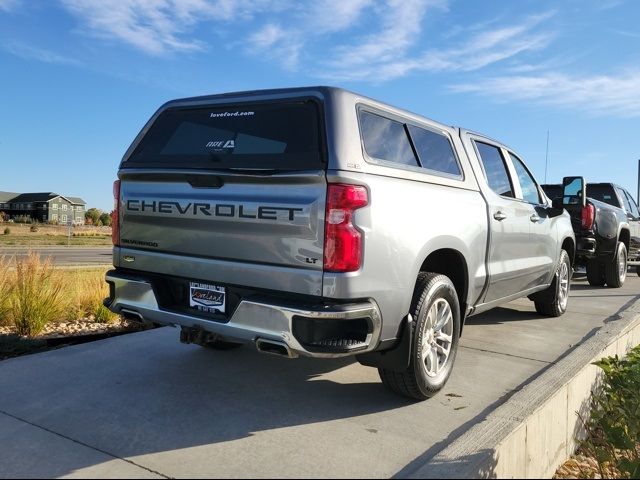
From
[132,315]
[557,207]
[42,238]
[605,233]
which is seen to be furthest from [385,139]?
[42,238]

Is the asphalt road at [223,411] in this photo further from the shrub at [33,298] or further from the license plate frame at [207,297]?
the shrub at [33,298]

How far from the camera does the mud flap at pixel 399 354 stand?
11.3 ft

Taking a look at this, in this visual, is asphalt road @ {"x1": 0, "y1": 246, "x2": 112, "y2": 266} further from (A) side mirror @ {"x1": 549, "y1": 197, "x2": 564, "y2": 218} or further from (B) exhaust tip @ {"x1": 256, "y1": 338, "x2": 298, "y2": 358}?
(B) exhaust tip @ {"x1": 256, "y1": 338, "x2": 298, "y2": 358}

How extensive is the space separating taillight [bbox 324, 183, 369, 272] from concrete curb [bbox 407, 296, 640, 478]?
1.12 meters

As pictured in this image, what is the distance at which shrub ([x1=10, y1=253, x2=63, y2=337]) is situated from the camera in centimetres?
563

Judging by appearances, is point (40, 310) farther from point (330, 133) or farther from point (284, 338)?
point (330, 133)

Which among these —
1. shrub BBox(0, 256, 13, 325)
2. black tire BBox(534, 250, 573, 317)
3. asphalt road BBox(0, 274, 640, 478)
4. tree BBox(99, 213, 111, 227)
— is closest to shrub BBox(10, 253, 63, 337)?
shrub BBox(0, 256, 13, 325)

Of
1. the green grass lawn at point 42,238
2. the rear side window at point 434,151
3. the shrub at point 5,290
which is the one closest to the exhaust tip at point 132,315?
the rear side window at point 434,151

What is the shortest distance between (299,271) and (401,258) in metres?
0.68

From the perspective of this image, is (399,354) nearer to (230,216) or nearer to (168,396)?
(230,216)

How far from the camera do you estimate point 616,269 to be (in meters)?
9.82

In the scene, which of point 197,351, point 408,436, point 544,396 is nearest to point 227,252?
point 408,436

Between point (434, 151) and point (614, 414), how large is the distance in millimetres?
2571

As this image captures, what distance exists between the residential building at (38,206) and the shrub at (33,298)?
A: 103m
